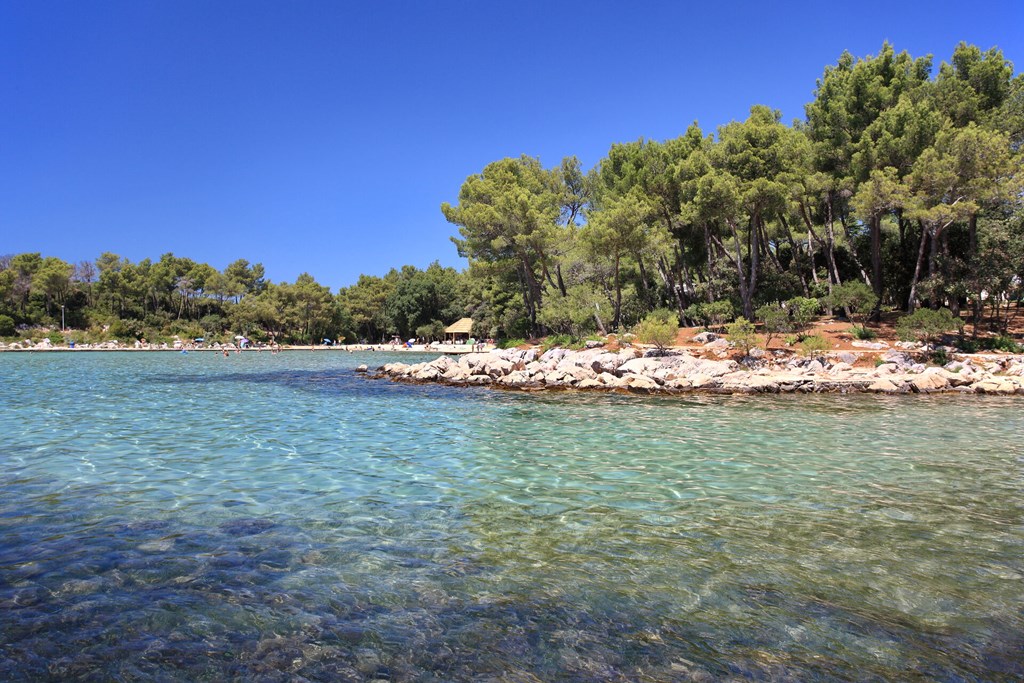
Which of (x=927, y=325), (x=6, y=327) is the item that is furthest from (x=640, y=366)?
(x=6, y=327)

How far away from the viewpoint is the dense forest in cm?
2388

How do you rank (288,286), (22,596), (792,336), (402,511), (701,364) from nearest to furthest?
1. (22,596)
2. (402,511)
3. (701,364)
4. (792,336)
5. (288,286)

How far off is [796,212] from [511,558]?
101 ft

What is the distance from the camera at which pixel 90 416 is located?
45.3ft

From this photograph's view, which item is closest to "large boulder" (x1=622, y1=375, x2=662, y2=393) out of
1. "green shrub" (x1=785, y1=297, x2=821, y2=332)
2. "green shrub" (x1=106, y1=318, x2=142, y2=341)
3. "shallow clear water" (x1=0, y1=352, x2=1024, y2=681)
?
"green shrub" (x1=785, y1=297, x2=821, y2=332)

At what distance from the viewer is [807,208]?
31531 mm

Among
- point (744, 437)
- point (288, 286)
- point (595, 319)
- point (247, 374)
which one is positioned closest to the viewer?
point (744, 437)

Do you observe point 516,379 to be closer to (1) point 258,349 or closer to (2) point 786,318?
(2) point 786,318

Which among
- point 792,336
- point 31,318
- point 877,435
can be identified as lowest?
point 877,435

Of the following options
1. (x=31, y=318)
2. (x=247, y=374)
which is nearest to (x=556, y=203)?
(x=247, y=374)

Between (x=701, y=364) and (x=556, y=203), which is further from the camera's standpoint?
(x=556, y=203)

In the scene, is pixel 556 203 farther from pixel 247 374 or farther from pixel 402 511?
pixel 402 511

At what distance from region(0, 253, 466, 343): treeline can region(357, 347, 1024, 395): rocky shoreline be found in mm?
47051

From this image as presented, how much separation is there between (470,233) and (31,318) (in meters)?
62.0
